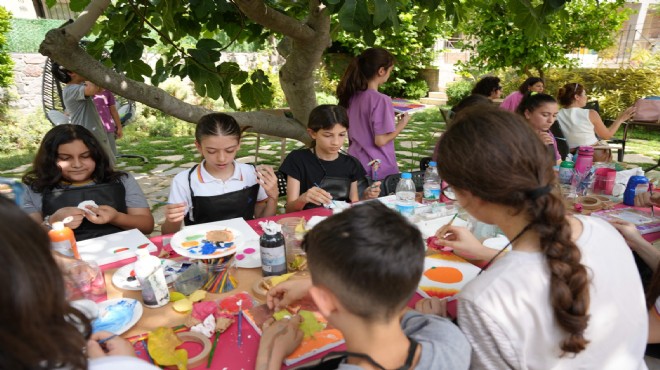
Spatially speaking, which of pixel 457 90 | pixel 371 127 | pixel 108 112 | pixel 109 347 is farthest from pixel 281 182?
pixel 457 90

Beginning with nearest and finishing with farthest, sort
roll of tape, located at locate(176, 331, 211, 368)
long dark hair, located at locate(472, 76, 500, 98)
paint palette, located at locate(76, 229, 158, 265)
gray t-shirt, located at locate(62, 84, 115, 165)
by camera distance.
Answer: roll of tape, located at locate(176, 331, 211, 368) → paint palette, located at locate(76, 229, 158, 265) → gray t-shirt, located at locate(62, 84, 115, 165) → long dark hair, located at locate(472, 76, 500, 98)

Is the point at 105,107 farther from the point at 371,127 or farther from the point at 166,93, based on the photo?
the point at 371,127

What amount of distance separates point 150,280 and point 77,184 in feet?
4.20

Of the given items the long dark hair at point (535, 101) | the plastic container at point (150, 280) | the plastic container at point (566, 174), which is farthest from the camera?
the long dark hair at point (535, 101)

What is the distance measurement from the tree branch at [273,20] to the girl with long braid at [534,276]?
1630 millimetres

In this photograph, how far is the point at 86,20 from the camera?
2.10 meters

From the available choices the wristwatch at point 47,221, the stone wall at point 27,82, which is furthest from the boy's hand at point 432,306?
the stone wall at point 27,82

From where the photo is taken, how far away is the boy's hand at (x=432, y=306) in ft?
4.82

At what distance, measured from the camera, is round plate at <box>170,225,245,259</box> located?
173 centimetres

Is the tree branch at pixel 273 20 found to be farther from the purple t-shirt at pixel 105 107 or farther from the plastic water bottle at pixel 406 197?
the purple t-shirt at pixel 105 107

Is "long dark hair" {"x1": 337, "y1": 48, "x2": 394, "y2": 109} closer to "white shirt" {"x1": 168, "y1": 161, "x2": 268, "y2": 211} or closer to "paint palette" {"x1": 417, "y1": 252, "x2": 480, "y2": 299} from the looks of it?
Answer: "white shirt" {"x1": 168, "y1": 161, "x2": 268, "y2": 211}

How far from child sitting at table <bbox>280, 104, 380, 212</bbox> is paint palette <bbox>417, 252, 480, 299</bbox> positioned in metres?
0.90

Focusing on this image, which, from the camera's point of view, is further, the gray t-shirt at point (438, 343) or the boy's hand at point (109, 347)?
the boy's hand at point (109, 347)

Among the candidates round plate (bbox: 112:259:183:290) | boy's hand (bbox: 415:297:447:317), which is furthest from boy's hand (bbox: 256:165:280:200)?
boy's hand (bbox: 415:297:447:317)
